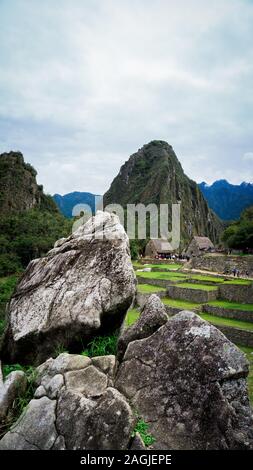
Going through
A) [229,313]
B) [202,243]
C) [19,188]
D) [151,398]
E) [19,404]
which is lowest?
[229,313]

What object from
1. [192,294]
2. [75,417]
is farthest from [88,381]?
[192,294]

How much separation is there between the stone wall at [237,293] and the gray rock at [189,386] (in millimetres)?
15943

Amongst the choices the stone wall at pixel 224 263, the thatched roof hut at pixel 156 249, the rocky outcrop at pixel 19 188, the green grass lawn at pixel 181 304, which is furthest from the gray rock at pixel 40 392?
the rocky outcrop at pixel 19 188

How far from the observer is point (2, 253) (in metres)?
59.3

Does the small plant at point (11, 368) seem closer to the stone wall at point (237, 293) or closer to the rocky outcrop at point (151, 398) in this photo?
the rocky outcrop at point (151, 398)

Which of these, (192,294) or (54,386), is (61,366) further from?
(192,294)

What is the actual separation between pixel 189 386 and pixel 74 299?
2.83 m

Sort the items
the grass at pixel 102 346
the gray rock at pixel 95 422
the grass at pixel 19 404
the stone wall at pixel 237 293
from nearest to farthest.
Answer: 1. the gray rock at pixel 95 422
2. the grass at pixel 19 404
3. the grass at pixel 102 346
4. the stone wall at pixel 237 293

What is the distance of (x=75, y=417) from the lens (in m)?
4.85

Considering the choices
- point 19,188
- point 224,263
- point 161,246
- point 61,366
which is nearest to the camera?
point 61,366

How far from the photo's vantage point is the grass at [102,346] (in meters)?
6.67

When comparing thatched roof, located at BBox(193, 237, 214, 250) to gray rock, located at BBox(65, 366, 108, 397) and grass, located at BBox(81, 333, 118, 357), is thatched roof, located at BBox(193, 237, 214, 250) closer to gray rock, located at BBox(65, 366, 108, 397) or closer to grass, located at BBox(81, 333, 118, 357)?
grass, located at BBox(81, 333, 118, 357)

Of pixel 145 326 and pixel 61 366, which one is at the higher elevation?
pixel 145 326

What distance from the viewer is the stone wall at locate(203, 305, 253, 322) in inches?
707
